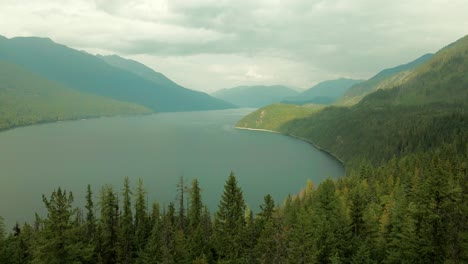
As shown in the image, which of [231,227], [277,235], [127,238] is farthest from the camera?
[127,238]

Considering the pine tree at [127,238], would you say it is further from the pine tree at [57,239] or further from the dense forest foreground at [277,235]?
the pine tree at [57,239]

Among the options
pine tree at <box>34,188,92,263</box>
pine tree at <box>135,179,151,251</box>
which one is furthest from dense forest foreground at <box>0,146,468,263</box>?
pine tree at <box>135,179,151,251</box>

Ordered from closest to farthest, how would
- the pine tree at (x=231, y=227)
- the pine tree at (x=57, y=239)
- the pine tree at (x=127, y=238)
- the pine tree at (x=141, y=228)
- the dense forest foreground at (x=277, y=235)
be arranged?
the dense forest foreground at (x=277, y=235) < the pine tree at (x=57, y=239) < the pine tree at (x=231, y=227) < the pine tree at (x=127, y=238) < the pine tree at (x=141, y=228)

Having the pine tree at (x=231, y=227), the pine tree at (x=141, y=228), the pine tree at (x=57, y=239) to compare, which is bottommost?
the pine tree at (x=141, y=228)

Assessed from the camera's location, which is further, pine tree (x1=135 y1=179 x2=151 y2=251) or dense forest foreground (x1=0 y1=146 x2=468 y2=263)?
pine tree (x1=135 y1=179 x2=151 y2=251)

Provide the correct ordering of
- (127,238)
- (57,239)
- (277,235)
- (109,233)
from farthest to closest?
(127,238)
(109,233)
(57,239)
(277,235)

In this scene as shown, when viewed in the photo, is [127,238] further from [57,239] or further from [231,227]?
[57,239]

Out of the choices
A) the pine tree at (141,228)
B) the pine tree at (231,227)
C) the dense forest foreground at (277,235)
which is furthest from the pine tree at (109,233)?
the pine tree at (231,227)

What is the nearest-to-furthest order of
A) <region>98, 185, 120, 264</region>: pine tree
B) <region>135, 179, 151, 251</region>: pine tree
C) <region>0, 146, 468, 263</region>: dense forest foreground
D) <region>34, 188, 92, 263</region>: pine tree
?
<region>0, 146, 468, 263</region>: dense forest foreground → <region>34, 188, 92, 263</region>: pine tree → <region>98, 185, 120, 264</region>: pine tree → <region>135, 179, 151, 251</region>: pine tree

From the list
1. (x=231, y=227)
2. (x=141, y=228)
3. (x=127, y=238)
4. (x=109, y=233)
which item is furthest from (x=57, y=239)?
(x=141, y=228)

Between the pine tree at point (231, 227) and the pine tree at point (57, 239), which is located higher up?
the pine tree at point (57, 239)

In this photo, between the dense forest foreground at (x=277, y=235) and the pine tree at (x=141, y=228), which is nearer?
the dense forest foreground at (x=277, y=235)

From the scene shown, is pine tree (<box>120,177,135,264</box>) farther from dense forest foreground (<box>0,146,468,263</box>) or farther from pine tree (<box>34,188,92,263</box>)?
pine tree (<box>34,188,92,263</box>)

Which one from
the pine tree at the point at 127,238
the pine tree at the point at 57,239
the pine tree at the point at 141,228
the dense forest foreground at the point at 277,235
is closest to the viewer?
the dense forest foreground at the point at 277,235
